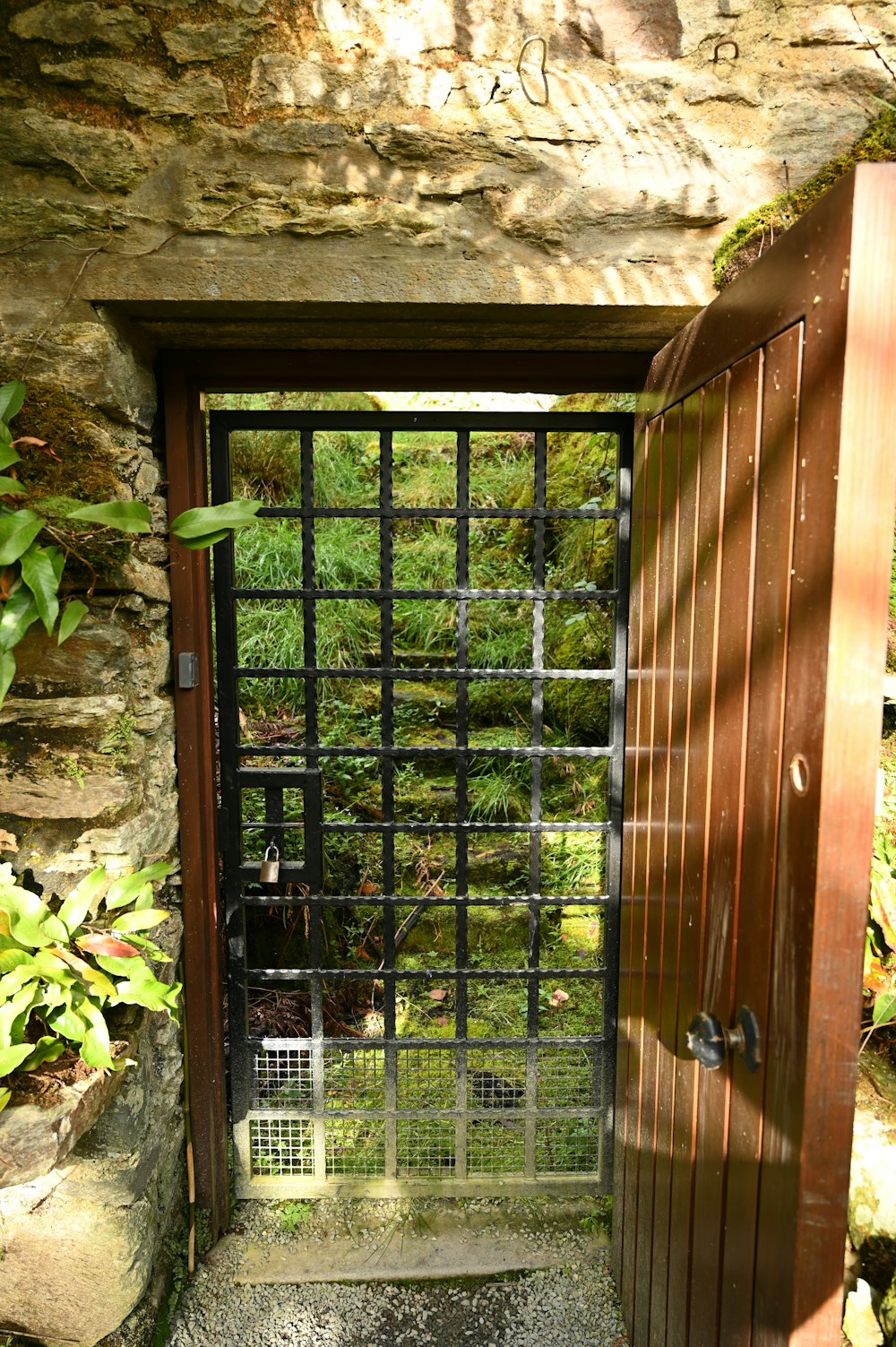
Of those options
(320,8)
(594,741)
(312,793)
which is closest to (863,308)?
(320,8)

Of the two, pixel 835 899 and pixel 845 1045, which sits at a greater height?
pixel 835 899

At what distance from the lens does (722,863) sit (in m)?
1.30

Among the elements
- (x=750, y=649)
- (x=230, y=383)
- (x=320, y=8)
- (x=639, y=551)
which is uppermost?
(x=320, y=8)

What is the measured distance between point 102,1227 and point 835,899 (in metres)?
1.75

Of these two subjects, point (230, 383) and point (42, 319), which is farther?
point (230, 383)

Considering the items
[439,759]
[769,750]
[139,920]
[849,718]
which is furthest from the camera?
[439,759]

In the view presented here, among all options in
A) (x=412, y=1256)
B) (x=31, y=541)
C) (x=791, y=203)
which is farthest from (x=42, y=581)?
(x=412, y=1256)

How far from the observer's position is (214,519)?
1576 mm

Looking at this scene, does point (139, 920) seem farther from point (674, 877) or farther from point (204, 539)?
point (674, 877)

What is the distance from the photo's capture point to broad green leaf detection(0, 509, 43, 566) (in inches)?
55.6

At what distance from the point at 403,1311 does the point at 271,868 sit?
4.34 ft

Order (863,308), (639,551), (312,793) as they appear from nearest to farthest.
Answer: (863,308) → (639,551) → (312,793)

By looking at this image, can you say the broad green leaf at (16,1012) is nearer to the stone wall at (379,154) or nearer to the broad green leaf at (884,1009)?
the stone wall at (379,154)

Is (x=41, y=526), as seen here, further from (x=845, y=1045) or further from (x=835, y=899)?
(x=845, y=1045)
